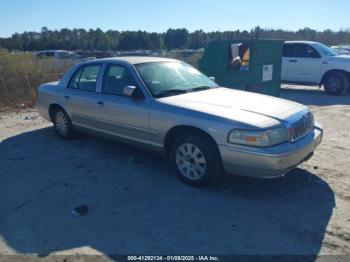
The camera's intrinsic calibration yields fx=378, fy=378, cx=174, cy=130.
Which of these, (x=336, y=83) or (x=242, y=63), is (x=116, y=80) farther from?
(x=336, y=83)

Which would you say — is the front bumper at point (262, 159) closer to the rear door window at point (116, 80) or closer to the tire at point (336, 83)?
the rear door window at point (116, 80)

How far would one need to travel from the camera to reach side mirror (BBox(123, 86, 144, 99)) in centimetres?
502

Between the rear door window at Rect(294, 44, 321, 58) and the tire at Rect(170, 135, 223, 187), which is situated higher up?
the rear door window at Rect(294, 44, 321, 58)

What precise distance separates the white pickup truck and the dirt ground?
22.6 feet

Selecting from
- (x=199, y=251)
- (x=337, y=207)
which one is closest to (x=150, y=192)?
(x=199, y=251)

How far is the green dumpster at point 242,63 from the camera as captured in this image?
29.2 feet

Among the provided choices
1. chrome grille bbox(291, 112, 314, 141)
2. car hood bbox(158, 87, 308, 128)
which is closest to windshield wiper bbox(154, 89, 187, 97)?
car hood bbox(158, 87, 308, 128)

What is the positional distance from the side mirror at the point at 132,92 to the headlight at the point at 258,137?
1.50m

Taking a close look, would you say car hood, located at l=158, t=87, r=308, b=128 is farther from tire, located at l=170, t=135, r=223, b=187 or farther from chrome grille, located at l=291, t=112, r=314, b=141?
tire, located at l=170, t=135, r=223, b=187

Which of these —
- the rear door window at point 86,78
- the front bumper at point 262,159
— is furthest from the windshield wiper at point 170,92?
the rear door window at point 86,78

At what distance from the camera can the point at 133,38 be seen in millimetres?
51094

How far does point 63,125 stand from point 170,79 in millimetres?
A: 2474

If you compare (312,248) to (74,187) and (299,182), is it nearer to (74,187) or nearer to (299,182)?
(299,182)

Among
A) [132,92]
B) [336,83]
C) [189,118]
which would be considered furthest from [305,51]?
[189,118]
